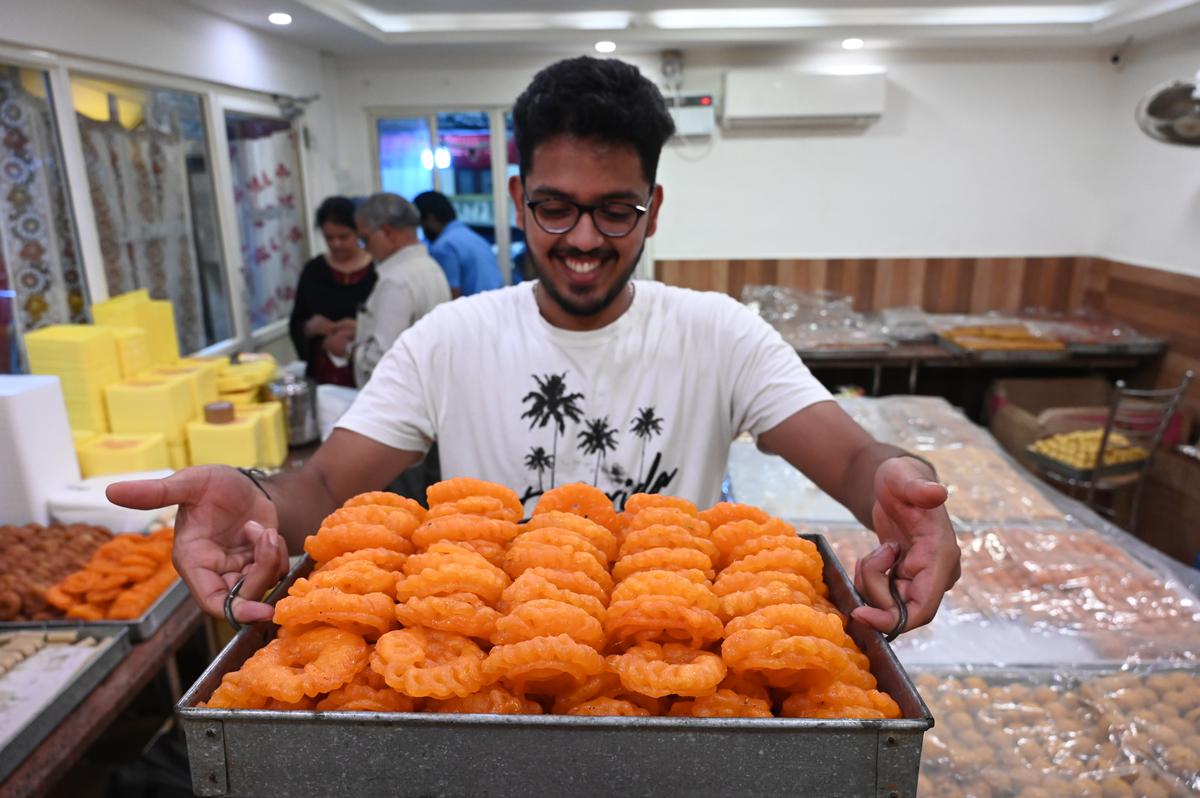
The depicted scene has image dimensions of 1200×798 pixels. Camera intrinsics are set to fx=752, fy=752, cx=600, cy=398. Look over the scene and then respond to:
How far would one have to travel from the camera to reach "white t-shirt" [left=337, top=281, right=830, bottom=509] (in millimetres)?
1698

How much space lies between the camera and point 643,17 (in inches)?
211

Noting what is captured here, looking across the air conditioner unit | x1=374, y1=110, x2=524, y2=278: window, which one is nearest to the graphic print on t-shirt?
the air conditioner unit

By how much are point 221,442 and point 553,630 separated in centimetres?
304

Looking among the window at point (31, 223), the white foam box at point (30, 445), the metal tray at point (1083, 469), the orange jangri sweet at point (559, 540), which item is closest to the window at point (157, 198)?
the window at point (31, 223)

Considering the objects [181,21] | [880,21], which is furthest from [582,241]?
[880,21]

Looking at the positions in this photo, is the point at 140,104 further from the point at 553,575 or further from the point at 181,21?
the point at 553,575

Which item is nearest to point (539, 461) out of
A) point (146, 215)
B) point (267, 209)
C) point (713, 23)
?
point (146, 215)

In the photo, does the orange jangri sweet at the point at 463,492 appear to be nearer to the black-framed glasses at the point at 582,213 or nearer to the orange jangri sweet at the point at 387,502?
the orange jangri sweet at the point at 387,502

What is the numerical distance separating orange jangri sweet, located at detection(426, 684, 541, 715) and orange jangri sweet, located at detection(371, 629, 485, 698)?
1 cm

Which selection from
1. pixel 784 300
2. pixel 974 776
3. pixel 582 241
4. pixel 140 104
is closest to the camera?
pixel 582 241

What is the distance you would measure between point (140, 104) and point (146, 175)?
365mm

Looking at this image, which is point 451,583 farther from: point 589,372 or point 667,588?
point 589,372

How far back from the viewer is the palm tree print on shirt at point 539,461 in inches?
66.9

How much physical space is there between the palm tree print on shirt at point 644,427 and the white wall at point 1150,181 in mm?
4942
